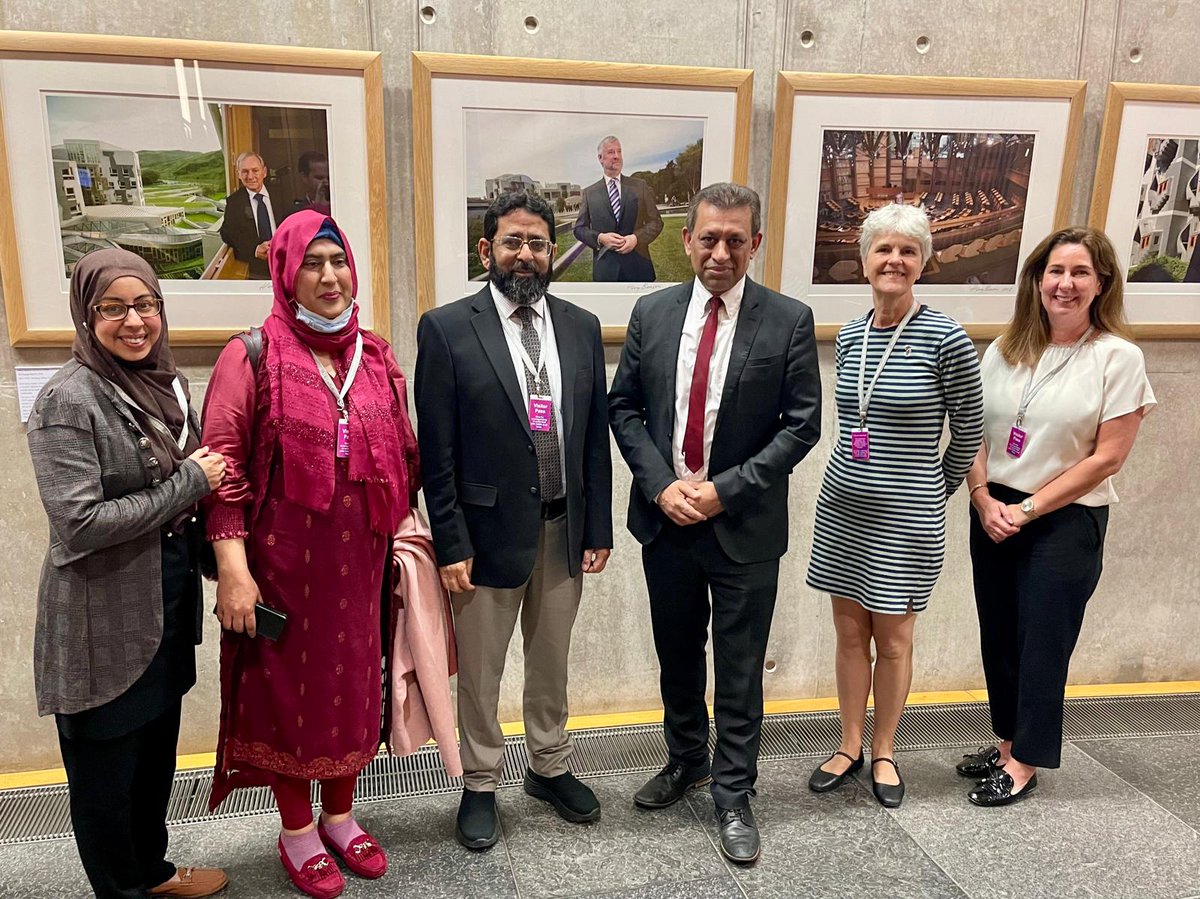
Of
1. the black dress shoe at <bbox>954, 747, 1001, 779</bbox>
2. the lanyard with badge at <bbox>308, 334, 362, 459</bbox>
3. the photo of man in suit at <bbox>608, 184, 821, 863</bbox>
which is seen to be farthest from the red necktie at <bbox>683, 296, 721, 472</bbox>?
the black dress shoe at <bbox>954, 747, 1001, 779</bbox>

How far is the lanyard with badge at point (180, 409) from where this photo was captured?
188 cm

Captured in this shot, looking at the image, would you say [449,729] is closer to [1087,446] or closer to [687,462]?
[687,462]

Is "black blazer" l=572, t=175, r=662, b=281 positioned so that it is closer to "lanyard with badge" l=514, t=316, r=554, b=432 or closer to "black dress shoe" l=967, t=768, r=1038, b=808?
"lanyard with badge" l=514, t=316, r=554, b=432

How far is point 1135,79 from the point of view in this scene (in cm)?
324

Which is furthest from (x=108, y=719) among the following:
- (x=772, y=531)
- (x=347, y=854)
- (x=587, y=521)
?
(x=772, y=531)

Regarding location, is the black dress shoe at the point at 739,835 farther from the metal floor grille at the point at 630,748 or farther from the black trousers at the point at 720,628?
the metal floor grille at the point at 630,748

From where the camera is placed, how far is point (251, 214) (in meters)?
2.77

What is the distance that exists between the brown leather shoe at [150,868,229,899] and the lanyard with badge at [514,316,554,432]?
5.13ft

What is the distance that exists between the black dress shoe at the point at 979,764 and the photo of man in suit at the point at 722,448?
95cm

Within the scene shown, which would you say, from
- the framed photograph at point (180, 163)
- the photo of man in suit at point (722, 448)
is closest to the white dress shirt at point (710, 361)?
the photo of man in suit at point (722, 448)

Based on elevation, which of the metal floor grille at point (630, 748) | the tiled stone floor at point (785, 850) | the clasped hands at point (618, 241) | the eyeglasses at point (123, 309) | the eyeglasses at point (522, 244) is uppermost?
the clasped hands at point (618, 241)

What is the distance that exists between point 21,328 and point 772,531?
8.31ft

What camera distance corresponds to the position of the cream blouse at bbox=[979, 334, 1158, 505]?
2.57 metres

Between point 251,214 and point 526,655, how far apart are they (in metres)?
1.74
